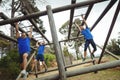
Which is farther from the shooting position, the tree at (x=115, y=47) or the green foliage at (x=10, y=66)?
the tree at (x=115, y=47)

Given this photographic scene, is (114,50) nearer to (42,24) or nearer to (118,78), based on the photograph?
(42,24)

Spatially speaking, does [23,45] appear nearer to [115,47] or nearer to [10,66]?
[10,66]

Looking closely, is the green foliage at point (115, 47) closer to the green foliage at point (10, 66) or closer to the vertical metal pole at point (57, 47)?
the green foliage at point (10, 66)

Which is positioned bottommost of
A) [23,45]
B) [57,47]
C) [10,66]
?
[10,66]

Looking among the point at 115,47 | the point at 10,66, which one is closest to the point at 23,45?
the point at 10,66

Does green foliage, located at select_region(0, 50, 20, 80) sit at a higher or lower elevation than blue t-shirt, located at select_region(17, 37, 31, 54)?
lower

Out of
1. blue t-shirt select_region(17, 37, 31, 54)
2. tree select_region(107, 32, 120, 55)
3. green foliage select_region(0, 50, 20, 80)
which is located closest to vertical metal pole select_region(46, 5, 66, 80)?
blue t-shirt select_region(17, 37, 31, 54)

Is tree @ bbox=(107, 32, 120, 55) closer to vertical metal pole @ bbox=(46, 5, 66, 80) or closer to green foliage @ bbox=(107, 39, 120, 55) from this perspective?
green foliage @ bbox=(107, 39, 120, 55)

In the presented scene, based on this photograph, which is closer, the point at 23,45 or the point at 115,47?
the point at 23,45

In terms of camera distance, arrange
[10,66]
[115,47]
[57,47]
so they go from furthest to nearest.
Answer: [115,47], [10,66], [57,47]

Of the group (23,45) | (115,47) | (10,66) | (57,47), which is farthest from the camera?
(115,47)

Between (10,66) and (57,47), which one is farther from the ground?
(57,47)

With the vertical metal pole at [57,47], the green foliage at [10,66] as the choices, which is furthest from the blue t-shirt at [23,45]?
the green foliage at [10,66]

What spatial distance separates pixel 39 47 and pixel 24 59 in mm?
3910
